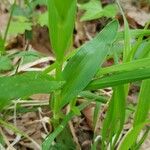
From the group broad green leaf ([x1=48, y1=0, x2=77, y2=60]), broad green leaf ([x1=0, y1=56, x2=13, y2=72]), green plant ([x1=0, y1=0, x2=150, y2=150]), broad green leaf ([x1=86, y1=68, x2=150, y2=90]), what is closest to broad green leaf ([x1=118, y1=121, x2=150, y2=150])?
green plant ([x1=0, y1=0, x2=150, y2=150])

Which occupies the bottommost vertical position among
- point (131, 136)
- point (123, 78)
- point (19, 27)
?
point (131, 136)

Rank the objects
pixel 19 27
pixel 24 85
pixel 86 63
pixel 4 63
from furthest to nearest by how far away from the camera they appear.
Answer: pixel 19 27
pixel 4 63
pixel 86 63
pixel 24 85

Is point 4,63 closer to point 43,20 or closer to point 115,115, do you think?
point 115,115

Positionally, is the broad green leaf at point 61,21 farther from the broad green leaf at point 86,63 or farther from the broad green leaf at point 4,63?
the broad green leaf at point 4,63

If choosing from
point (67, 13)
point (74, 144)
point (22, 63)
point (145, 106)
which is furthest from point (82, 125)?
point (67, 13)

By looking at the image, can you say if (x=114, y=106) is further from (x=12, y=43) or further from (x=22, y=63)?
(x=12, y=43)

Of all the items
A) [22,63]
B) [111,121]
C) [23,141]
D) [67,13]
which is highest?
[67,13]

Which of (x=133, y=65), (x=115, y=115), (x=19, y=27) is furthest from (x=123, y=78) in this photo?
(x=19, y=27)
